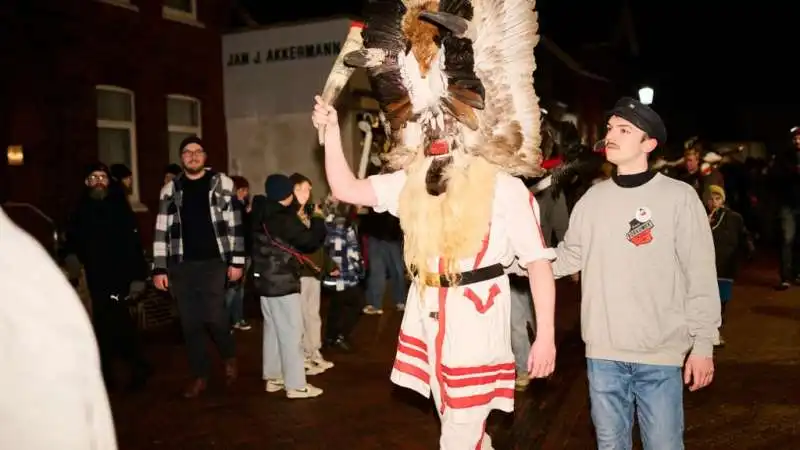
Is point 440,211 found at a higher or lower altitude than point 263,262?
higher

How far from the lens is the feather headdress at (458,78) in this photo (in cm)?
303

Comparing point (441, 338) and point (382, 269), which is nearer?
point (441, 338)

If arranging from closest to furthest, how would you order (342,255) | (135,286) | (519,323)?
1. (519,323)
2. (135,286)
3. (342,255)

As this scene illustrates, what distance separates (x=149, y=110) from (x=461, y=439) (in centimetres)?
1198

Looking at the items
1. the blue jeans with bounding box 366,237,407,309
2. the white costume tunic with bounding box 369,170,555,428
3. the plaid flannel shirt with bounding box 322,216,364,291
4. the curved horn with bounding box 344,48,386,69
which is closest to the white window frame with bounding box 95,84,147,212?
the blue jeans with bounding box 366,237,407,309

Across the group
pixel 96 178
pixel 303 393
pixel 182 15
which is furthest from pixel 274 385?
pixel 182 15

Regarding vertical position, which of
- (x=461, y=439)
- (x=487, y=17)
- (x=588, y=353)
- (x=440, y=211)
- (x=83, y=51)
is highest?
(x=83, y=51)

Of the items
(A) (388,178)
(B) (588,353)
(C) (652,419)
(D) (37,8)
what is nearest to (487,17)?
(A) (388,178)

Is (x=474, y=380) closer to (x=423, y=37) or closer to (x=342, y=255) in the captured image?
(x=423, y=37)

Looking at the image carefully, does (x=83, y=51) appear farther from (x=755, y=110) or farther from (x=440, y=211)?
(x=755, y=110)

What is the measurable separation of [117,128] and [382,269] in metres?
6.24

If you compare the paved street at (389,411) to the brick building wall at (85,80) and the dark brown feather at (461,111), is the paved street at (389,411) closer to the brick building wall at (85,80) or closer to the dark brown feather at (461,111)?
the dark brown feather at (461,111)

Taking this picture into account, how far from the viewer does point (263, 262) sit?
6105mm

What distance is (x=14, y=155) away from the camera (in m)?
10.8
